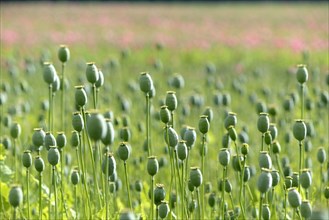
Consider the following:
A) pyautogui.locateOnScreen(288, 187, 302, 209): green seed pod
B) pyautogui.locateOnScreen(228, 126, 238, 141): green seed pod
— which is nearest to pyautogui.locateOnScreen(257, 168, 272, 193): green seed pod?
pyautogui.locateOnScreen(288, 187, 302, 209): green seed pod

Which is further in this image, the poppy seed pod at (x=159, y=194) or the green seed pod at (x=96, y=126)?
the poppy seed pod at (x=159, y=194)

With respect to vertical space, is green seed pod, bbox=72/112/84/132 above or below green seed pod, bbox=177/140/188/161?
above

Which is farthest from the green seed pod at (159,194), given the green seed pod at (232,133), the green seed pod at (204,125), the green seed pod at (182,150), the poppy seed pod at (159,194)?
the green seed pod at (232,133)

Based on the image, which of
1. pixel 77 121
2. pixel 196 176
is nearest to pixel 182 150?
pixel 196 176

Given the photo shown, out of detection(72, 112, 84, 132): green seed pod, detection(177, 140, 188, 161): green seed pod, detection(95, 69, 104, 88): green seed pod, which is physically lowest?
detection(177, 140, 188, 161): green seed pod

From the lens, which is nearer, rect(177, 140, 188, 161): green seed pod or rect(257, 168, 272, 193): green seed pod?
rect(257, 168, 272, 193): green seed pod

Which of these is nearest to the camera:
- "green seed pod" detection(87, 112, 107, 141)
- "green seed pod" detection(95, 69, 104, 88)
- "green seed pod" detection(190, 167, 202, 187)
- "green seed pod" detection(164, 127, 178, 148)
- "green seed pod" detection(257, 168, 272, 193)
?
"green seed pod" detection(87, 112, 107, 141)

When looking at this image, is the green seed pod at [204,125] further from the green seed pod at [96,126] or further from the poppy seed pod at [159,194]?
the green seed pod at [96,126]

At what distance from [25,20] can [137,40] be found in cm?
370

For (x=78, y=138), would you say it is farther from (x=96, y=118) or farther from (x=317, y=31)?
(x=317, y=31)

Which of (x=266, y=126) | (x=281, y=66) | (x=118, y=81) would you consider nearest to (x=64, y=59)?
(x=266, y=126)

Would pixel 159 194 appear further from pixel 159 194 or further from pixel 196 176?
pixel 196 176

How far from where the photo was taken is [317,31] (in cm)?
1070

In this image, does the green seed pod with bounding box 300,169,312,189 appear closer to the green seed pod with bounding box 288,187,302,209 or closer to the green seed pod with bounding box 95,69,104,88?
the green seed pod with bounding box 288,187,302,209
